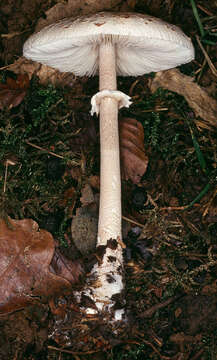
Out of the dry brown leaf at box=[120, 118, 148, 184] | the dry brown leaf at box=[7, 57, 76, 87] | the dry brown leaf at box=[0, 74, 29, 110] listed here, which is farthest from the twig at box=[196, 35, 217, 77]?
the dry brown leaf at box=[0, 74, 29, 110]

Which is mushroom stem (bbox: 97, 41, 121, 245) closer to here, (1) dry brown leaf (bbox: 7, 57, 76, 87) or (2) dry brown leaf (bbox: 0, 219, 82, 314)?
(2) dry brown leaf (bbox: 0, 219, 82, 314)

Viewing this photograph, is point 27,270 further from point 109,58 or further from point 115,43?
point 115,43

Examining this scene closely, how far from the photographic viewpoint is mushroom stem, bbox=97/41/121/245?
2959 millimetres

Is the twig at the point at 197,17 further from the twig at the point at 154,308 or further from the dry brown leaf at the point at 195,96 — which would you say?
the twig at the point at 154,308

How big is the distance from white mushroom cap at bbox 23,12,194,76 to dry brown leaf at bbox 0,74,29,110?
0.31 meters

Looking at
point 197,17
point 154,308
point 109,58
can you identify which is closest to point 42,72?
point 109,58

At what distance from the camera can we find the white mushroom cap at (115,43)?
2.50m

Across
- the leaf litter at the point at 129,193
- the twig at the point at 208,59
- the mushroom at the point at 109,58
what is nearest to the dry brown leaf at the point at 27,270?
the leaf litter at the point at 129,193

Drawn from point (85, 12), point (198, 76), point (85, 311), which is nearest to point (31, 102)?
point (85, 12)

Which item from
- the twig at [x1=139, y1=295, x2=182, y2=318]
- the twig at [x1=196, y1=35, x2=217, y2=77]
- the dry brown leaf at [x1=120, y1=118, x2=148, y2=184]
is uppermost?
the twig at [x1=196, y1=35, x2=217, y2=77]

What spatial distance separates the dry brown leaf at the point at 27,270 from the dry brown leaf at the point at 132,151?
997 millimetres

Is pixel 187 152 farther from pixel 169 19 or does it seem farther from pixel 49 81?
pixel 49 81

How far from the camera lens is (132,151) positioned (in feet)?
11.0

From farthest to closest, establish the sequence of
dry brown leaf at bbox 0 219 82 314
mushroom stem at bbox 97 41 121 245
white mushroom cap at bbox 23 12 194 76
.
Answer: mushroom stem at bbox 97 41 121 245, dry brown leaf at bbox 0 219 82 314, white mushroom cap at bbox 23 12 194 76
